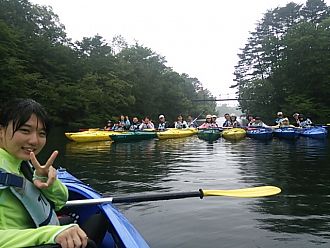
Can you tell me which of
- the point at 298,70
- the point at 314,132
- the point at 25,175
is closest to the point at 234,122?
the point at 314,132

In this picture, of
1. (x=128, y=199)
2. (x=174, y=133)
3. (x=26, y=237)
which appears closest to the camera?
(x=26, y=237)

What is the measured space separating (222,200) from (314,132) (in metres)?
14.7

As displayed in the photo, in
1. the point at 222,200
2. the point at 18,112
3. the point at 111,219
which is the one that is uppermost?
the point at 18,112

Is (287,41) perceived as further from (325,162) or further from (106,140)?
(325,162)

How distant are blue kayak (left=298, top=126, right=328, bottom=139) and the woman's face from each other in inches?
748

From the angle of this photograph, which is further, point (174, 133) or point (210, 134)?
point (174, 133)

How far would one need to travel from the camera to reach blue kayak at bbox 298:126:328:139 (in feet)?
60.7

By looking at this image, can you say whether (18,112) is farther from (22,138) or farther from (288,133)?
(288,133)

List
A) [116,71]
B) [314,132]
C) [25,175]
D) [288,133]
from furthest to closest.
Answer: [116,71] < [314,132] < [288,133] < [25,175]

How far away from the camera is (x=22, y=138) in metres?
1.76

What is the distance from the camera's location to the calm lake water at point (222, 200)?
4.28m

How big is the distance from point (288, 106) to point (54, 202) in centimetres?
3144

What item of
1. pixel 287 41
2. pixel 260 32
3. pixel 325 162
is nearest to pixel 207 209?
pixel 325 162

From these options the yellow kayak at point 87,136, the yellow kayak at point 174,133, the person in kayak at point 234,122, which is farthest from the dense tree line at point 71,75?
the person in kayak at point 234,122
